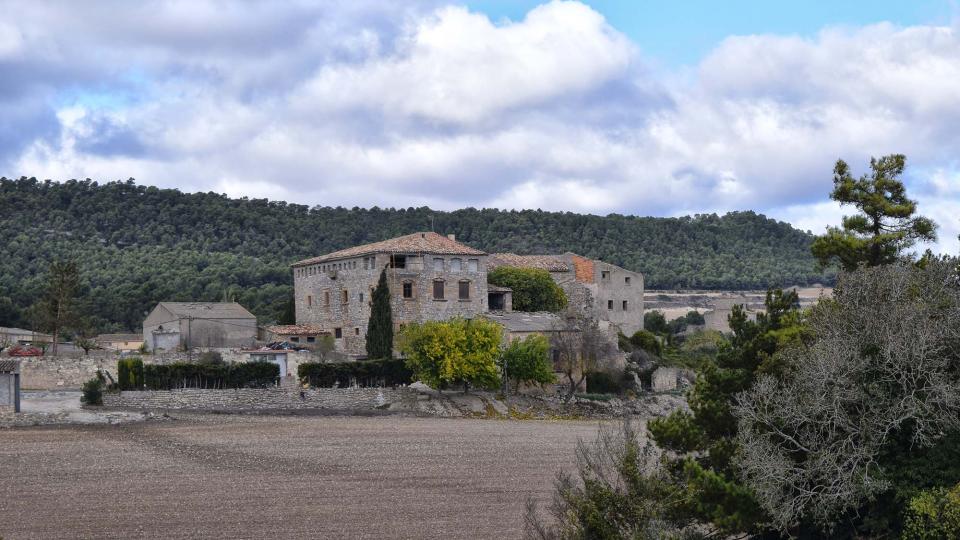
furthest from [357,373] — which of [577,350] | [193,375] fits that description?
[577,350]

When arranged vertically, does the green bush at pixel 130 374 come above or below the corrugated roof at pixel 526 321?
below

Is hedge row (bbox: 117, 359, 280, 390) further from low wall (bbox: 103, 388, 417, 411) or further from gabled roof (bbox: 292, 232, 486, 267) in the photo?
gabled roof (bbox: 292, 232, 486, 267)

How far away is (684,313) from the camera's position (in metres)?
119

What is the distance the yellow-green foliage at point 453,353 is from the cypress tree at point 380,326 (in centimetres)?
242

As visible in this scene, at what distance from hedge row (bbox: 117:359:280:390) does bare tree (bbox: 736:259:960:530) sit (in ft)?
Result: 107

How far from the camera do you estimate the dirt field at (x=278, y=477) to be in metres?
26.4

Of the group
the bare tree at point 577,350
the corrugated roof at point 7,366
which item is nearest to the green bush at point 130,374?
the corrugated roof at point 7,366

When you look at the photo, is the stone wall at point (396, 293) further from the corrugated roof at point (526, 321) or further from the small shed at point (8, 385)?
the small shed at point (8, 385)

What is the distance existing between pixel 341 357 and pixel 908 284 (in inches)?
1447

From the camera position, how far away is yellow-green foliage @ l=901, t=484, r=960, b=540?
19.7 meters

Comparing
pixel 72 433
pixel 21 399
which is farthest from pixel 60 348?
pixel 72 433

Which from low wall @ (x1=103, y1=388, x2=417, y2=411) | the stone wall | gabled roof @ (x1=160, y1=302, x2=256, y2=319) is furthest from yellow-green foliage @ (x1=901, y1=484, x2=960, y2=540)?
gabled roof @ (x1=160, y1=302, x2=256, y2=319)

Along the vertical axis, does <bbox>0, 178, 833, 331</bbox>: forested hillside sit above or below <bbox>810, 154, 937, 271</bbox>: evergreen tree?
above

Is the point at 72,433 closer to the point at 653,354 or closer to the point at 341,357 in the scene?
the point at 341,357
